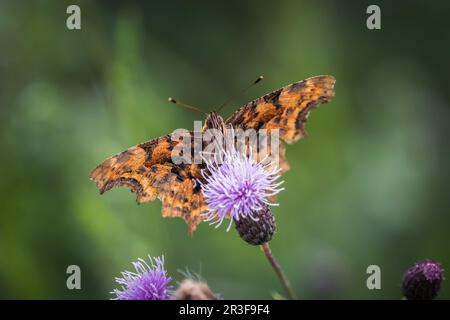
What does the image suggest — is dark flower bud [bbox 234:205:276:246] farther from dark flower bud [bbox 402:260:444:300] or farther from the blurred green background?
the blurred green background

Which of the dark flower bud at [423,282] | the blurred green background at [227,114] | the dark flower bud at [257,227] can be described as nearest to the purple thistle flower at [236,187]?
the dark flower bud at [257,227]

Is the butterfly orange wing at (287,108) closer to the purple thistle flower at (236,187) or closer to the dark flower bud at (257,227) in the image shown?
the purple thistle flower at (236,187)

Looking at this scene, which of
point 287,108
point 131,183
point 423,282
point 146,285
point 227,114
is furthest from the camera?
point 227,114

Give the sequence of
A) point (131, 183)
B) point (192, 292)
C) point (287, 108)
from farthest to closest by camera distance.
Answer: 1. point (287, 108)
2. point (131, 183)
3. point (192, 292)

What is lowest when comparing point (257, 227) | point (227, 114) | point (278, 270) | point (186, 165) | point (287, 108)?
point (278, 270)

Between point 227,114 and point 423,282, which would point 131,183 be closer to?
point 423,282

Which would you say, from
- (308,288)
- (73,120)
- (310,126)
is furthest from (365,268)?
(73,120)

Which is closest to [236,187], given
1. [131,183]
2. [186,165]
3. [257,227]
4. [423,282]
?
[257,227]
